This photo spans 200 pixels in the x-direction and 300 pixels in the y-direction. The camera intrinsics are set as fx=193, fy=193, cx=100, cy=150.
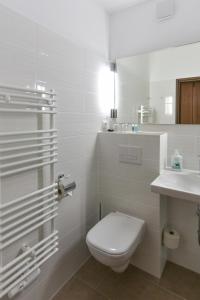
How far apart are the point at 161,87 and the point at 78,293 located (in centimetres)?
187

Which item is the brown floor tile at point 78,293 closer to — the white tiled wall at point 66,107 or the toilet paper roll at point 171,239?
the white tiled wall at point 66,107

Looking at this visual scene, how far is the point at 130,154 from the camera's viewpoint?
169cm

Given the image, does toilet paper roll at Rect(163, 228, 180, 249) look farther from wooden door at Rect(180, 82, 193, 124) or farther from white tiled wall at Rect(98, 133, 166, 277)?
wooden door at Rect(180, 82, 193, 124)

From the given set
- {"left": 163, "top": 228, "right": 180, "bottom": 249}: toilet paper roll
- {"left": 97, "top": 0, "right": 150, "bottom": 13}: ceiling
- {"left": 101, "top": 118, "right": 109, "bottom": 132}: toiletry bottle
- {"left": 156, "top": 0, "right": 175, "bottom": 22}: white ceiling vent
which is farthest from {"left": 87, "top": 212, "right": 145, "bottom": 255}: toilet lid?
{"left": 97, "top": 0, "right": 150, "bottom": 13}: ceiling

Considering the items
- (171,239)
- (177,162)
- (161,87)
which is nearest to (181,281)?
(171,239)

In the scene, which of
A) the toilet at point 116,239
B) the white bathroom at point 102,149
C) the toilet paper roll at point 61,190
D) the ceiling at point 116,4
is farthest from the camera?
the ceiling at point 116,4

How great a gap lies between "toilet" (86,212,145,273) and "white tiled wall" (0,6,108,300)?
26cm

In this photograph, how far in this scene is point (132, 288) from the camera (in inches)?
62.1

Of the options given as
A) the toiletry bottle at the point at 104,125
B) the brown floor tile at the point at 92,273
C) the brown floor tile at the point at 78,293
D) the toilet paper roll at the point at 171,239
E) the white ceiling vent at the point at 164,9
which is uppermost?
the white ceiling vent at the point at 164,9

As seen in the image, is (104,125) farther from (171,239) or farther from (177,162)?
(171,239)

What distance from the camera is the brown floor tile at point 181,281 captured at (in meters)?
1.53

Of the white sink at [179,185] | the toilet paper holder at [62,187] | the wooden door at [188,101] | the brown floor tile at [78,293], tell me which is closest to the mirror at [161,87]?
the wooden door at [188,101]

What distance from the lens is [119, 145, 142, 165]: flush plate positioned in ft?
5.42

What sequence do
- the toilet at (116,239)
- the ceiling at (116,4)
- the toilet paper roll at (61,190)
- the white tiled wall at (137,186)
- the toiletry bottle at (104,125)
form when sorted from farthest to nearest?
the toiletry bottle at (104,125) < the ceiling at (116,4) < the white tiled wall at (137,186) < the toilet paper roll at (61,190) < the toilet at (116,239)
